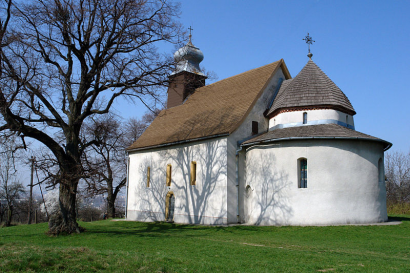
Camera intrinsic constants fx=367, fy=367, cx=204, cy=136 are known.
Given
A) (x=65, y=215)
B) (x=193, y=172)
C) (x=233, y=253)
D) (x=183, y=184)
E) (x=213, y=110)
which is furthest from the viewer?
(x=213, y=110)

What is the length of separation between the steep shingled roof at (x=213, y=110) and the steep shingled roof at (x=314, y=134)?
2.15 m

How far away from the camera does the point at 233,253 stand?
34.3ft

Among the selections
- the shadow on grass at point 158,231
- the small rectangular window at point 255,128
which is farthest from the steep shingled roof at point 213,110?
the shadow on grass at point 158,231

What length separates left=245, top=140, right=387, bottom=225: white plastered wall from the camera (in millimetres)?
17969

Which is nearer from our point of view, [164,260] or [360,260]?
[164,260]

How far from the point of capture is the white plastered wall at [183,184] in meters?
20.7

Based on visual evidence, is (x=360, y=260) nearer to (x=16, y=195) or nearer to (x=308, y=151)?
(x=308, y=151)

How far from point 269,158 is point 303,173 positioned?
6.38ft

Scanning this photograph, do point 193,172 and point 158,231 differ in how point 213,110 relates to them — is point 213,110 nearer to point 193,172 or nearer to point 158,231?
point 193,172

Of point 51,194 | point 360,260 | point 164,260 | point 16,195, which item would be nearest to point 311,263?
point 360,260

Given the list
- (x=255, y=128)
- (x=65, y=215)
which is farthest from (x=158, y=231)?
(x=255, y=128)

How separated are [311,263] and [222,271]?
2.44m

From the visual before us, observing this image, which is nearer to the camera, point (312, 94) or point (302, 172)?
point (302, 172)

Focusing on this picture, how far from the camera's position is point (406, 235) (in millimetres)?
15227
